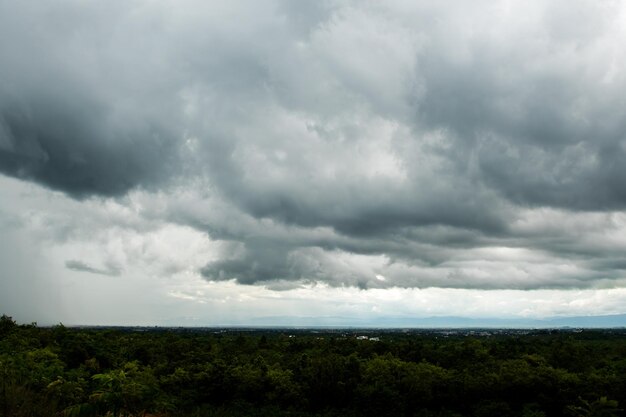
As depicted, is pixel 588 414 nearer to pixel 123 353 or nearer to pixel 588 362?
pixel 588 362

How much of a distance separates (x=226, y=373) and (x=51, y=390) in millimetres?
21045

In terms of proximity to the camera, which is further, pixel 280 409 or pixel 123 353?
pixel 123 353

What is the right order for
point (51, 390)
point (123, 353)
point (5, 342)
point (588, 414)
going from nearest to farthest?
point (51, 390)
point (588, 414)
point (5, 342)
point (123, 353)

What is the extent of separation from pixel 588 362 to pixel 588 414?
1128 inches

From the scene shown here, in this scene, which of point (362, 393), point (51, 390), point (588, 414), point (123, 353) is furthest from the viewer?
point (123, 353)

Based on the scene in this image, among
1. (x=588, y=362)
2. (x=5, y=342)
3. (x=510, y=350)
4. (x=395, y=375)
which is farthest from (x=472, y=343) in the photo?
(x=5, y=342)

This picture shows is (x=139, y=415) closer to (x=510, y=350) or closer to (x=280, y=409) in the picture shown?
(x=280, y=409)

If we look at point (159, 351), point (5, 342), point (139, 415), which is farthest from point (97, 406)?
point (159, 351)

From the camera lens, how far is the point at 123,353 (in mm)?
50031

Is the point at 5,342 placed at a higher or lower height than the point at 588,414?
higher

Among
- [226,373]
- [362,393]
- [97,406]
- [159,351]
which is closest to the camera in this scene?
[97,406]

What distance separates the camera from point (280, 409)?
3662 centimetres

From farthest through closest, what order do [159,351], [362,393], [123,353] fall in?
1. [159,351]
2. [123,353]
3. [362,393]

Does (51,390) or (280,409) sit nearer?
(51,390)
